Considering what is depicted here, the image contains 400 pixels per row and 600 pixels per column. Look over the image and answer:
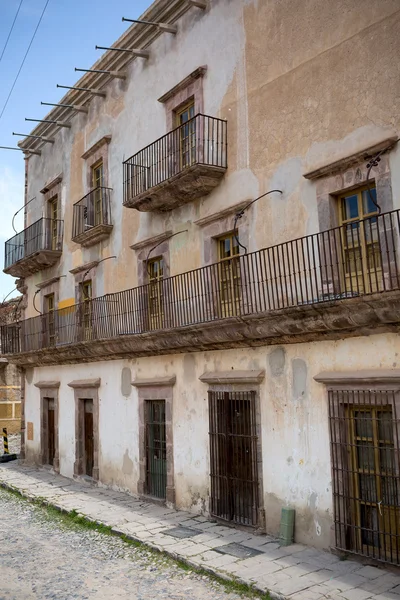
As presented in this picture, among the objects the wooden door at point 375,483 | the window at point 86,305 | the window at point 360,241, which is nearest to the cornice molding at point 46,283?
the window at point 86,305

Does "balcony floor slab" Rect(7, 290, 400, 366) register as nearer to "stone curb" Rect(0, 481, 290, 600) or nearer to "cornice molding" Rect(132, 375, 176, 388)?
"cornice molding" Rect(132, 375, 176, 388)

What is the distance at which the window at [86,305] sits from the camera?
1608 cm

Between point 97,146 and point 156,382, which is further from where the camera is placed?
point 97,146

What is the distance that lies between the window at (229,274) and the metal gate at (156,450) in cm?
295

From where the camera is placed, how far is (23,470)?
18000 mm

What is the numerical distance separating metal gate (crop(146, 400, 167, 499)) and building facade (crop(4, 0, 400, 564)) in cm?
5

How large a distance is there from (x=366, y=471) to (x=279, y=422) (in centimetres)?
173

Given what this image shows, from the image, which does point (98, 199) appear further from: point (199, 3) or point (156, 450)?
point (156, 450)

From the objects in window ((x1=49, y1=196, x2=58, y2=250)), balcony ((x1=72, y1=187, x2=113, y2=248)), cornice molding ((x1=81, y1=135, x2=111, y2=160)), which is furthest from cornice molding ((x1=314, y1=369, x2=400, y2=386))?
window ((x1=49, y1=196, x2=58, y2=250))

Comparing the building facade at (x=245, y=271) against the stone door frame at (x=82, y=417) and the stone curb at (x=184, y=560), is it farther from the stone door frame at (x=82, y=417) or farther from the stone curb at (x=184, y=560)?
the stone curb at (x=184, y=560)

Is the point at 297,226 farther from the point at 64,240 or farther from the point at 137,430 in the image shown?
the point at 64,240

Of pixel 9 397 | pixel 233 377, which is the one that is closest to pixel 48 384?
pixel 233 377

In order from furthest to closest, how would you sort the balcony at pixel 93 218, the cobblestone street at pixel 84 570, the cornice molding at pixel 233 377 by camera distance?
the balcony at pixel 93 218 → the cornice molding at pixel 233 377 → the cobblestone street at pixel 84 570

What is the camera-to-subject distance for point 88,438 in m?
16.0
